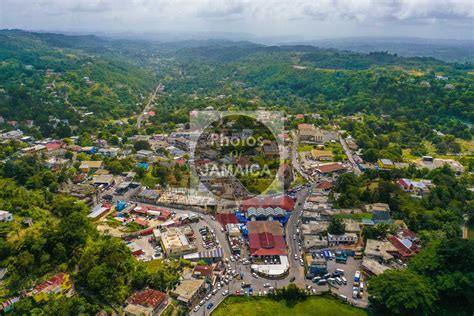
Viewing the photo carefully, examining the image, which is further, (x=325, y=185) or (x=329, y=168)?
(x=329, y=168)

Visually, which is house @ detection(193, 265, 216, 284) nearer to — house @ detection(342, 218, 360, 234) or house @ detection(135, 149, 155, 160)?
house @ detection(342, 218, 360, 234)

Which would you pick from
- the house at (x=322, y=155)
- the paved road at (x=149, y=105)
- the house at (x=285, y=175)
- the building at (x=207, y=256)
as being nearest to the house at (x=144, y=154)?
the paved road at (x=149, y=105)

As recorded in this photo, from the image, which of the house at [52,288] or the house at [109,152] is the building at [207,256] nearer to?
the house at [52,288]

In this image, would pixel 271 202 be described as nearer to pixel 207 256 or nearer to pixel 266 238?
pixel 266 238

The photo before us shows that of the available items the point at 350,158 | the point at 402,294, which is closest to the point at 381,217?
the point at 402,294

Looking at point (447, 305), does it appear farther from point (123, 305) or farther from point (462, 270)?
point (123, 305)

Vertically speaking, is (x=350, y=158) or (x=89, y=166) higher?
(x=89, y=166)

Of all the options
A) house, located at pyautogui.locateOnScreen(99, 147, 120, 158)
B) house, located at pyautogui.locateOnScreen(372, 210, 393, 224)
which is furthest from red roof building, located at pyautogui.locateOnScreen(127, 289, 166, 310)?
house, located at pyautogui.locateOnScreen(99, 147, 120, 158)
